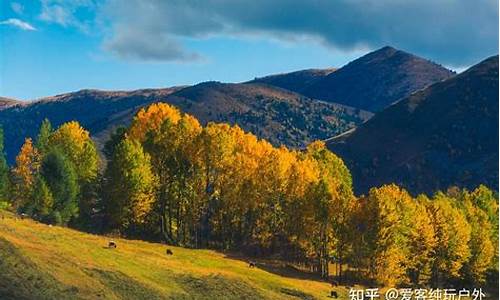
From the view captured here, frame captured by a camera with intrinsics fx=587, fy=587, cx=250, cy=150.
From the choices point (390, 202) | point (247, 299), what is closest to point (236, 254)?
point (390, 202)

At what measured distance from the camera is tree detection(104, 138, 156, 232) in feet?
318

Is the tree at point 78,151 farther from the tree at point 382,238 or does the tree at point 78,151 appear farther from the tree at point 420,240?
the tree at point 420,240

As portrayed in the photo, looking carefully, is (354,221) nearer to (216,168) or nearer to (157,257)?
(216,168)

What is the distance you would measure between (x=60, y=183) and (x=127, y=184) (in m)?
10.8

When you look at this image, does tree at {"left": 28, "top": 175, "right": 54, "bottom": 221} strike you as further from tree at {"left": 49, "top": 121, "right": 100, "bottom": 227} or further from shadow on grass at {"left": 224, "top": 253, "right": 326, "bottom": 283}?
shadow on grass at {"left": 224, "top": 253, "right": 326, "bottom": 283}

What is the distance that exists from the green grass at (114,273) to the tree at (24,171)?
30.9 metres

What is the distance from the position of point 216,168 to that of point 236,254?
15.4m

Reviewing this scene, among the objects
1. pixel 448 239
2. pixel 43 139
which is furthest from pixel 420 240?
pixel 43 139

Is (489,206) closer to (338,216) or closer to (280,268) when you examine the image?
(338,216)

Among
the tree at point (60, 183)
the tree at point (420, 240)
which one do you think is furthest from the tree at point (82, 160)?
the tree at point (420, 240)

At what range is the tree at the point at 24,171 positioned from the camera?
110 metres

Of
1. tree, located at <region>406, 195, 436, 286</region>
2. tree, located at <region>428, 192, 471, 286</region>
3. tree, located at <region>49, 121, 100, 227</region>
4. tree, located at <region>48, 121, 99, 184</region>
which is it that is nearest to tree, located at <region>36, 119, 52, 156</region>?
tree, located at <region>49, 121, 100, 227</region>

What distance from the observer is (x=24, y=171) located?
11450cm

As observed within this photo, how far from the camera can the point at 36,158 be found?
11925 cm
